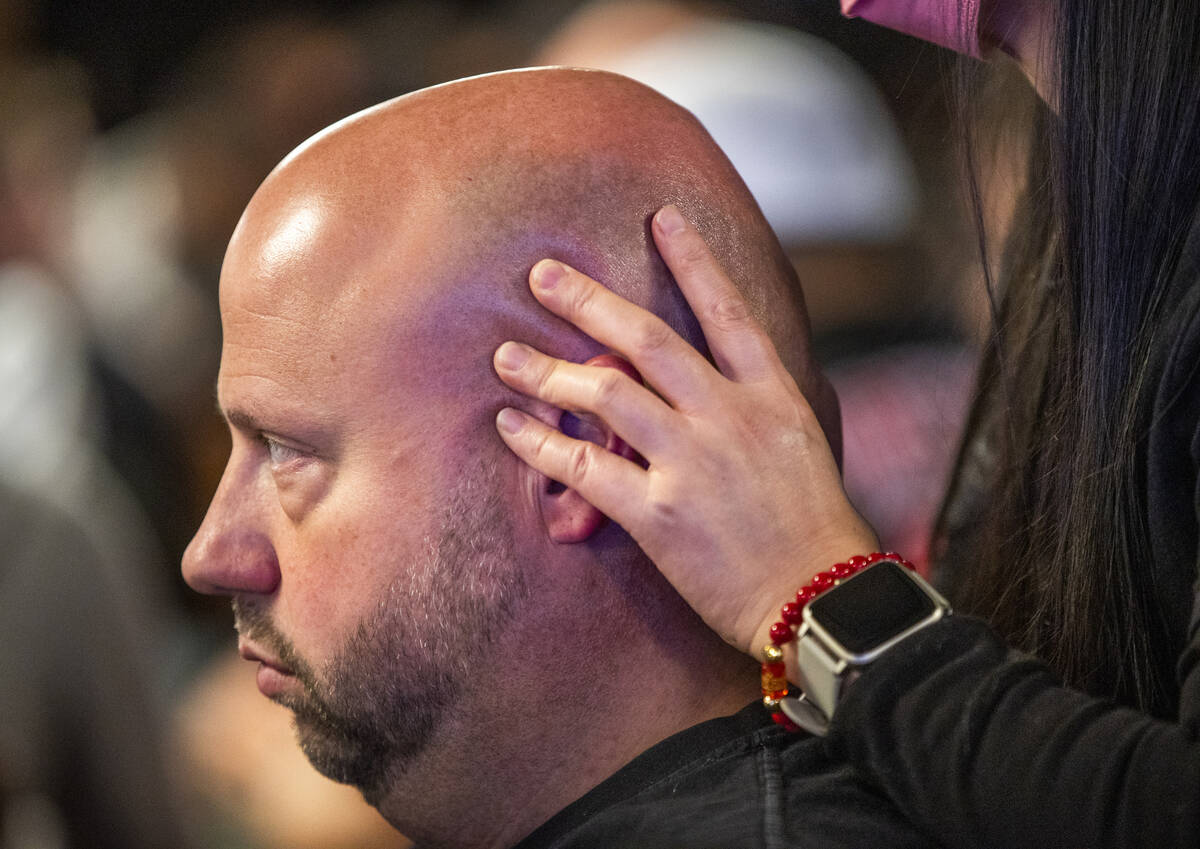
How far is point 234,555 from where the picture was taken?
46.6 inches

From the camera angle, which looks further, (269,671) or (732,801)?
(269,671)

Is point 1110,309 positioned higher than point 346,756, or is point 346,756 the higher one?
point 1110,309

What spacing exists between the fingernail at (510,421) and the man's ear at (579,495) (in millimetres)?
43

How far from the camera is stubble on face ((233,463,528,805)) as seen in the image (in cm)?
110

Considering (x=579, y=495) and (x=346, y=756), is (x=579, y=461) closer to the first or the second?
(x=579, y=495)

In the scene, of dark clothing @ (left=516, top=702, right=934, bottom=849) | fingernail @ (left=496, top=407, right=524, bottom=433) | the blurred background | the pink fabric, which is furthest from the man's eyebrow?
the blurred background

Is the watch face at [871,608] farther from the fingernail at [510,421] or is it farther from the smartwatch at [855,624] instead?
the fingernail at [510,421]

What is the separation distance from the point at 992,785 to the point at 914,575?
0.60ft

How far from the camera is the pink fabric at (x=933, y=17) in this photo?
113 centimetres

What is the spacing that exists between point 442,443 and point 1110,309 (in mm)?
621

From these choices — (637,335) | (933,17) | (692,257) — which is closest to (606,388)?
(637,335)

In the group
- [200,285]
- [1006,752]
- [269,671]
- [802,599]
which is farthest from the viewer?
[200,285]

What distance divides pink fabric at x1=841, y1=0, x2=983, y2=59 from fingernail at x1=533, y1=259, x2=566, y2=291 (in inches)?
16.5

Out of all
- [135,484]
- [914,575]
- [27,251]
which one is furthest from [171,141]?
[914,575]
